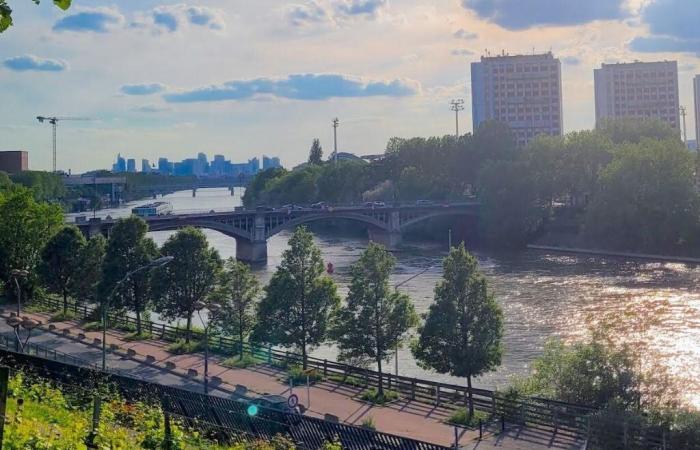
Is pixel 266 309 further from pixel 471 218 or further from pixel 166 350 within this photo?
pixel 471 218

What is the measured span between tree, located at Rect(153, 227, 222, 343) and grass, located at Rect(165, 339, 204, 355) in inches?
71.6

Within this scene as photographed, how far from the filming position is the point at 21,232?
5038 centimetres

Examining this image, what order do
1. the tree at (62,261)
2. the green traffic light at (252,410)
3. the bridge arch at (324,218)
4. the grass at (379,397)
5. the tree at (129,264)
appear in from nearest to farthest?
the green traffic light at (252,410) < the grass at (379,397) < the tree at (129,264) < the tree at (62,261) < the bridge arch at (324,218)

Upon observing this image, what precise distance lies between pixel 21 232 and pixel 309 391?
29804 mm

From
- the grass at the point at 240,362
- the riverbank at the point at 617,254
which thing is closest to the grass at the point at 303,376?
the grass at the point at 240,362

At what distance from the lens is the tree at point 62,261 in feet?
150

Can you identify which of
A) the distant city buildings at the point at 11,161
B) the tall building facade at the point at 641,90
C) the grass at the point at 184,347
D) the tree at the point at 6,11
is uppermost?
the tall building facade at the point at 641,90

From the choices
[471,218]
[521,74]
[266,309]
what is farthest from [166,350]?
[521,74]

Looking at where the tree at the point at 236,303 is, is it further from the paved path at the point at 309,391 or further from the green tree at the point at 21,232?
the green tree at the point at 21,232

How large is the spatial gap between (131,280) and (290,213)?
47650 millimetres

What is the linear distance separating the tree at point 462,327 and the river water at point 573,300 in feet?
13.0

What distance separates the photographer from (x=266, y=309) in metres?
32.0

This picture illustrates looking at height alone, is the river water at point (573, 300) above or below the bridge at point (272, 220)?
below

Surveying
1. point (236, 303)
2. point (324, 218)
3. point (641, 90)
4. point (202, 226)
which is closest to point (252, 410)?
point (236, 303)
